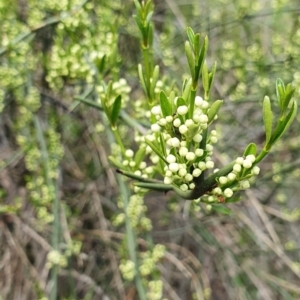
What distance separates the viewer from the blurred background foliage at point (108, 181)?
184 centimetres

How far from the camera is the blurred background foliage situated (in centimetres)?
184

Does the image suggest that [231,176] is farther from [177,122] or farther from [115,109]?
[115,109]

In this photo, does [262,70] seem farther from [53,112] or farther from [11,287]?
[11,287]

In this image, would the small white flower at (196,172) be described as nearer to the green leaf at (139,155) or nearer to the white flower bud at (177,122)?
the white flower bud at (177,122)

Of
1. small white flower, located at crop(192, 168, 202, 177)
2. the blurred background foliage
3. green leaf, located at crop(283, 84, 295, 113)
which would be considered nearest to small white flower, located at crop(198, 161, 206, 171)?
small white flower, located at crop(192, 168, 202, 177)

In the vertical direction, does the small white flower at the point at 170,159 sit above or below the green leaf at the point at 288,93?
below

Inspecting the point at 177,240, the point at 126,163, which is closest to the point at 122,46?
the point at 177,240

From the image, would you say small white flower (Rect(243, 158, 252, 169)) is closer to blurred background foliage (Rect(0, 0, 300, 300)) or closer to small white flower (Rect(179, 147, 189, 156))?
small white flower (Rect(179, 147, 189, 156))

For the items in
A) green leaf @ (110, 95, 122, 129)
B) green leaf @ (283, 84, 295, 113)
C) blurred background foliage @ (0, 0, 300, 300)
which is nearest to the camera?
green leaf @ (283, 84, 295, 113)

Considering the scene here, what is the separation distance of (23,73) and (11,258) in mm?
832

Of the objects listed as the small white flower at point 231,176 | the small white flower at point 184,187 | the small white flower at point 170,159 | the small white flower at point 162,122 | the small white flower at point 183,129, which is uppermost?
the small white flower at point 162,122

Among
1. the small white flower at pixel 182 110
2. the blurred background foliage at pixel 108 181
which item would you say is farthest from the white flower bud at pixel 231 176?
the blurred background foliage at pixel 108 181

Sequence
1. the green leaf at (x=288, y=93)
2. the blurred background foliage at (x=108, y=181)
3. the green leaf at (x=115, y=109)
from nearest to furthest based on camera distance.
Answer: the green leaf at (x=288, y=93)
the green leaf at (x=115, y=109)
the blurred background foliage at (x=108, y=181)

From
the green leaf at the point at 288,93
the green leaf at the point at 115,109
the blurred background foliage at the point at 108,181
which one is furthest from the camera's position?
the blurred background foliage at the point at 108,181
